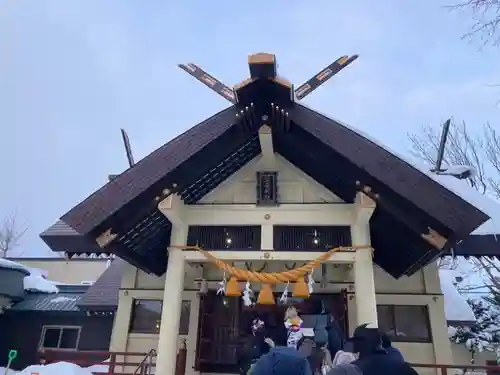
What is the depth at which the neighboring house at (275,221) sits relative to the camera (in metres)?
5.88

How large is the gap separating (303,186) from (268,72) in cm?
222

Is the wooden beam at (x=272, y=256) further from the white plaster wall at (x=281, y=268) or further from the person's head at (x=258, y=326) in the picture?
the person's head at (x=258, y=326)

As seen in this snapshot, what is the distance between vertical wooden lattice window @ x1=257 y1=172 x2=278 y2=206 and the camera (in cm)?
687

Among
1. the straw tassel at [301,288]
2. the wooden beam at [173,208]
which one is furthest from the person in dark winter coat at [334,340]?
the wooden beam at [173,208]

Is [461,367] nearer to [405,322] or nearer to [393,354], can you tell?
[405,322]

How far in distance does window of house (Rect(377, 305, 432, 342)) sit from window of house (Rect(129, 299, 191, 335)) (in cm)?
400

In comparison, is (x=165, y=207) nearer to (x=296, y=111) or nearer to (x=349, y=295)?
(x=296, y=111)

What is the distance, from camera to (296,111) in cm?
614

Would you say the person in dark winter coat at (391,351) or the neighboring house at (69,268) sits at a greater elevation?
the neighboring house at (69,268)

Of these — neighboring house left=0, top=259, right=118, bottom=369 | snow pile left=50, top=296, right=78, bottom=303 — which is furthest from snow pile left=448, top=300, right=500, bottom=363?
snow pile left=50, top=296, right=78, bottom=303

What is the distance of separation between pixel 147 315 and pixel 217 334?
182 centimetres

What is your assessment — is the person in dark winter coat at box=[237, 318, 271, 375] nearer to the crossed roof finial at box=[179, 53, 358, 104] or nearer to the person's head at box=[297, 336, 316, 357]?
the person's head at box=[297, 336, 316, 357]

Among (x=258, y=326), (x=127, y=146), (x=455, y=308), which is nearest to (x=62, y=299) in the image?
(x=127, y=146)

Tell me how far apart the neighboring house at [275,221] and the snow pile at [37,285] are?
6.89 m
